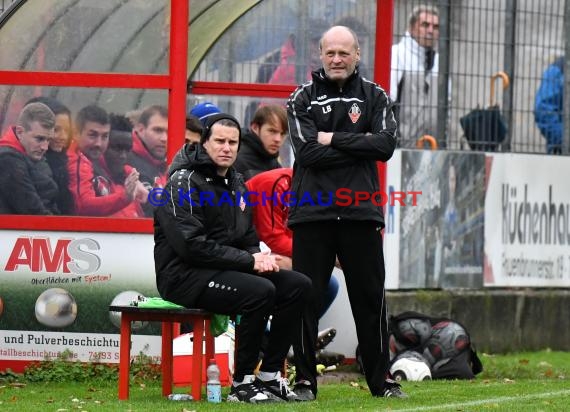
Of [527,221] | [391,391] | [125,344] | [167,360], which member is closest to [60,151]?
[167,360]

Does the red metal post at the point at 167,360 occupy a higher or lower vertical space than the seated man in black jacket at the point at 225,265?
lower

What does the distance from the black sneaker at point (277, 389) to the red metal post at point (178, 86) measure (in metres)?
2.51

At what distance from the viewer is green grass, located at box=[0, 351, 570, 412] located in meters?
9.64

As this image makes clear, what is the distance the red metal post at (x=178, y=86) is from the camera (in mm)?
11969

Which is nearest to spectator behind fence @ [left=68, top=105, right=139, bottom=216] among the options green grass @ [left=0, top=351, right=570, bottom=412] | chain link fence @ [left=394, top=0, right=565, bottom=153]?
green grass @ [left=0, top=351, right=570, bottom=412]

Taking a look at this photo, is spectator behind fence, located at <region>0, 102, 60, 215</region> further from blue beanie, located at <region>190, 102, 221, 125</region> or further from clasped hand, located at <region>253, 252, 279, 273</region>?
clasped hand, located at <region>253, 252, 279, 273</region>

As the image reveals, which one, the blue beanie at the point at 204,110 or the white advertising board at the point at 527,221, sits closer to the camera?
the blue beanie at the point at 204,110

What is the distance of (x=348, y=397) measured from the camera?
414 inches

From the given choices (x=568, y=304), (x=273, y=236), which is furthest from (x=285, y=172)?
(x=568, y=304)

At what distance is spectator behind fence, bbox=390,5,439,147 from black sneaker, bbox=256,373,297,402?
6.07 m

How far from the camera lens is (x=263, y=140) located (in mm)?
12766

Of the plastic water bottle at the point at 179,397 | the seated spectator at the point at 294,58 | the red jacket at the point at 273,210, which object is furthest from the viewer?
the seated spectator at the point at 294,58

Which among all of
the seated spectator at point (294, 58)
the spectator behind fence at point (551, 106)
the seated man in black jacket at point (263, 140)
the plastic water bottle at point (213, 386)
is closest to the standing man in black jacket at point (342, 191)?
the plastic water bottle at point (213, 386)

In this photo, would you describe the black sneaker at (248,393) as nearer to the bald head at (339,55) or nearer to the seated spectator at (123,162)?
the bald head at (339,55)
